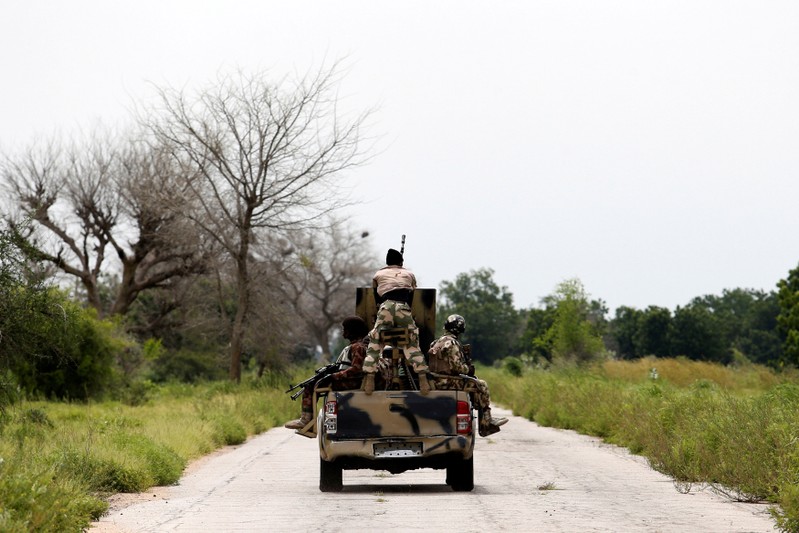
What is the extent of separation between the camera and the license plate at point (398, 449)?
1474 cm

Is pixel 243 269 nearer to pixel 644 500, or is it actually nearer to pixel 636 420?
pixel 636 420

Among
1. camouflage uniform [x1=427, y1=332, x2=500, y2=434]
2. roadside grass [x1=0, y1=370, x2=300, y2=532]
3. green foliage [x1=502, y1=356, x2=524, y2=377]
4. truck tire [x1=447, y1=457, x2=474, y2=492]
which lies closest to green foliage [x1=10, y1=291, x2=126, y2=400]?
roadside grass [x1=0, y1=370, x2=300, y2=532]

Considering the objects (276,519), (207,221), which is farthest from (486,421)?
(207,221)

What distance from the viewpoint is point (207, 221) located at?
43.1 meters

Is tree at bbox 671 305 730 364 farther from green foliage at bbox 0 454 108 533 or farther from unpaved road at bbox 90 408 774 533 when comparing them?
green foliage at bbox 0 454 108 533

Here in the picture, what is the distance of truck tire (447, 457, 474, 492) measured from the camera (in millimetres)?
15195

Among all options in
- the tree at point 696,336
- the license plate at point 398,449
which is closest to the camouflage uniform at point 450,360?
the license plate at point 398,449

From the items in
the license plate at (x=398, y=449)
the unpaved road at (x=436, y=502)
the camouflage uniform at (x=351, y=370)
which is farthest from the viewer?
the camouflage uniform at (x=351, y=370)

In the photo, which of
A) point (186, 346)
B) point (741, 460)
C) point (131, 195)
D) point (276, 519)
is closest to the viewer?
point (276, 519)

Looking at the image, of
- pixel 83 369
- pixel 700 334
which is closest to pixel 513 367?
pixel 83 369

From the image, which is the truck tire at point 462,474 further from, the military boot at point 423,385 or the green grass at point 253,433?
the green grass at point 253,433

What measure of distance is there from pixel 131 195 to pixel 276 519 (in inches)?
1883

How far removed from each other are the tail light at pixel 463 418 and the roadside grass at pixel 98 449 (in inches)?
162

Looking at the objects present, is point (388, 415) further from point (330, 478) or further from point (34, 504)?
point (34, 504)
